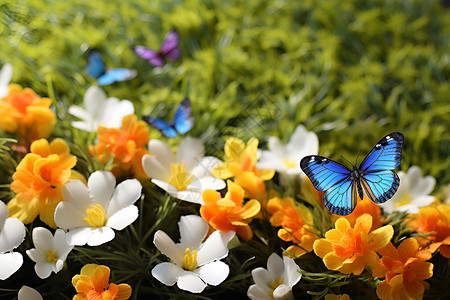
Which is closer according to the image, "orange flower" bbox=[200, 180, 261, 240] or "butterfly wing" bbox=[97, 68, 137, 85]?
"orange flower" bbox=[200, 180, 261, 240]

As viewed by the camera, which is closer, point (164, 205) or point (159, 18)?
point (164, 205)

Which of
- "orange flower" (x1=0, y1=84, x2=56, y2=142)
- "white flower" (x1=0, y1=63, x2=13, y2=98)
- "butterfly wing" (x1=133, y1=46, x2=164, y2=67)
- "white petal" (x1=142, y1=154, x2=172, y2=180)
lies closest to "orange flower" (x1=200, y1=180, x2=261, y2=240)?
"white petal" (x1=142, y1=154, x2=172, y2=180)

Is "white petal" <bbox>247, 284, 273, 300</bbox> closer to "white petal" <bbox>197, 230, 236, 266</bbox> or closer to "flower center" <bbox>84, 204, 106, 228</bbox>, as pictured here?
"white petal" <bbox>197, 230, 236, 266</bbox>

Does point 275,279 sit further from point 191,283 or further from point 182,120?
point 182,120

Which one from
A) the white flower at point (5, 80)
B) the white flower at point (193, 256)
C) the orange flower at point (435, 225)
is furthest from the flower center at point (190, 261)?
the white flower at point (5, 80)

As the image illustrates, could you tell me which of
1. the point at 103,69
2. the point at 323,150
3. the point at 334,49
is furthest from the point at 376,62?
the point at 103,69

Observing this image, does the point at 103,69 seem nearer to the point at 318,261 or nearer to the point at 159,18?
the point at 159,18

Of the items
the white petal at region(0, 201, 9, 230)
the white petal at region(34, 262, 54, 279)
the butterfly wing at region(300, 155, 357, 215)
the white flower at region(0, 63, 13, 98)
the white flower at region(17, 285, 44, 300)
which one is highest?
the butterfly wing at region(300, 155, 357, 215)
